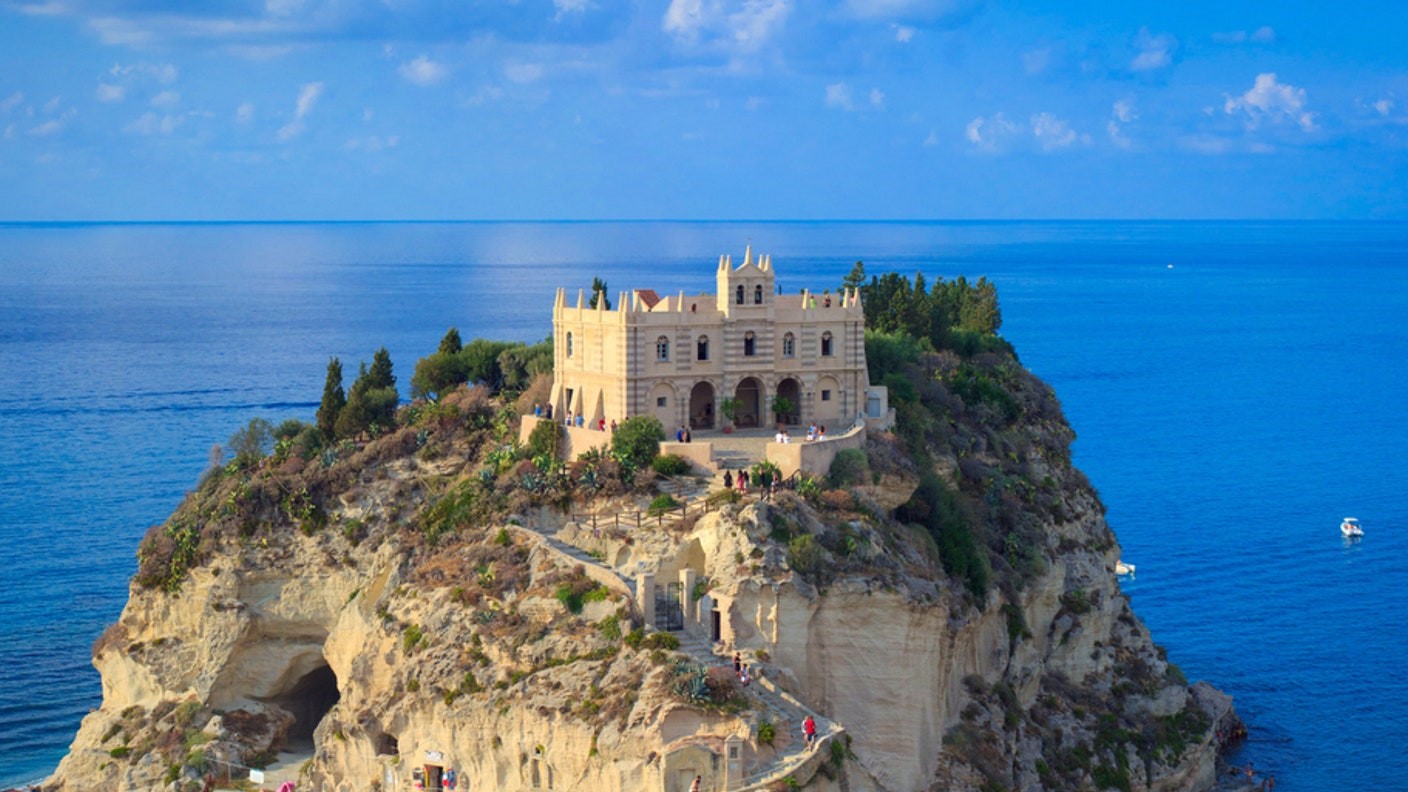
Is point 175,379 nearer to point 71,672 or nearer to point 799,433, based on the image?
point 71,672

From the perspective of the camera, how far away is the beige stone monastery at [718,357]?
69625mm

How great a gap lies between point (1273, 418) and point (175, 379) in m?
84.6

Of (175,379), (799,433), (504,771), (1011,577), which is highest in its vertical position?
(175,379)

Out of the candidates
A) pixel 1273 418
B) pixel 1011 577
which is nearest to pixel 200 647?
pixel 1011 577

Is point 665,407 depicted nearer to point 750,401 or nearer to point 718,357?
point 718,357

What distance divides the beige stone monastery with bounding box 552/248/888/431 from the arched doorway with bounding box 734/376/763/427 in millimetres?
38

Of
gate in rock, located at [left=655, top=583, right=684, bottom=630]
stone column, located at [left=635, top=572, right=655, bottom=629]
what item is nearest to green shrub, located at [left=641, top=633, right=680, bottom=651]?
stone column, located at [left=635, top=572, right=655, bottom=629]

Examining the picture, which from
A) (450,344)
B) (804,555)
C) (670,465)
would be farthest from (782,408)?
(450,344)

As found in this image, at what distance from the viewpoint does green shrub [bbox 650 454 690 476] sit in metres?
65.7

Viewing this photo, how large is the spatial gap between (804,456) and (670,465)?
15.3ft

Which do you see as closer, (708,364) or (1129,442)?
(708,364)

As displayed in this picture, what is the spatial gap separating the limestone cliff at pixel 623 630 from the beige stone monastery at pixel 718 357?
3240mm

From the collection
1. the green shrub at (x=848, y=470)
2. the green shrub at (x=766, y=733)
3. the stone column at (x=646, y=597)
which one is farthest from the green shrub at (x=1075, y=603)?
the green shrub at (x=766, y=733)

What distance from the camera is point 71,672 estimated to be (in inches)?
3056
